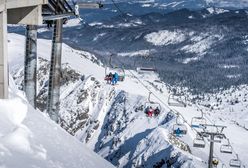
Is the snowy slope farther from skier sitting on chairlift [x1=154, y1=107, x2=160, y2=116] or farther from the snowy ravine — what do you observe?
skier sitting on chairlift [x1=154, y1=107, x2=160, y2=116]

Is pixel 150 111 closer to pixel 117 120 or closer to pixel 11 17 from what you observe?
pixel 117 120

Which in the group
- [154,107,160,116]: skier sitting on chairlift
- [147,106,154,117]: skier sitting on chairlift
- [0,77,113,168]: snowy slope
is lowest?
[154,107,160,116]: skier sitting on chairlift

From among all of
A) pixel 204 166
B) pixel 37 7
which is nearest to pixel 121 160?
pixel 204 166

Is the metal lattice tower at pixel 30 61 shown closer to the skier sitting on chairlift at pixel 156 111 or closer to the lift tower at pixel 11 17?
the lift tower at pixel 11 17

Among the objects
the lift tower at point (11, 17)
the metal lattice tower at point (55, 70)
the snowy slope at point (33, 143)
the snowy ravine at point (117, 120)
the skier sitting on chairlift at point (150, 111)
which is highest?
the lift tower at point (11, 17)

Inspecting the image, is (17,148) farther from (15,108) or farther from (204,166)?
(204,166)

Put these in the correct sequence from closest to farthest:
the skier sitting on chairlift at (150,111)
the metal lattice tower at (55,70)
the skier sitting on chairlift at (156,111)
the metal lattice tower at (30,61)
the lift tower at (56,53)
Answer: the metal lattice tower at (30,61)
the lift tower at (56,53)
the metal lattice tower at (55,70)
the skier sitting on chairlift at (150,111)
the skier sitting on chairlift at (156,111)

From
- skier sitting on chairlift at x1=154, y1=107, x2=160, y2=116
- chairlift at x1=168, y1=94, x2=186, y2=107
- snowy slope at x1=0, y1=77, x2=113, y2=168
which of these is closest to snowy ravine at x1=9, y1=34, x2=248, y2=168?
skier sitting on chairlift at x1=154, y1=107, x2=160, y2=116

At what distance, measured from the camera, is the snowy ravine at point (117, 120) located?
7450 centimetres

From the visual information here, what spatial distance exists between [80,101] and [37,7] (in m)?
80.7

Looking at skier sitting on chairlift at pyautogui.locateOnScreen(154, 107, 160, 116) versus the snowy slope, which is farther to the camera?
skier sitting on chairlift at pyautogui.locateOnScreen(154, 107, 160, 116)

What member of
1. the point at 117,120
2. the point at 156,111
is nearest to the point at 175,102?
the point at 156,111

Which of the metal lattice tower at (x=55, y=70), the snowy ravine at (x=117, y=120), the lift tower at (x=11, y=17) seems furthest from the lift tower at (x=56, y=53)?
the snowy ravine at (x=117, y=120)

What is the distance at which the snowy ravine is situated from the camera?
7450 centimetres
